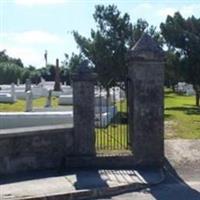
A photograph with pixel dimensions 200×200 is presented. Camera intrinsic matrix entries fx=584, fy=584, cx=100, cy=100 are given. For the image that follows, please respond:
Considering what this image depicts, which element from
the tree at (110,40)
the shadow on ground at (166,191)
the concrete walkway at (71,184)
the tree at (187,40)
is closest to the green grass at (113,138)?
the concrete walkway at (71,184)

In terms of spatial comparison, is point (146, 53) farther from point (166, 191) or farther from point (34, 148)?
point (166, 191)

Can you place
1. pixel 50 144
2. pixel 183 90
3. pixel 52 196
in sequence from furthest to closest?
pixel 183 90 → pixel 50 144 → pixel 52 196

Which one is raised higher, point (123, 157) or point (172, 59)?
point (172, 59)

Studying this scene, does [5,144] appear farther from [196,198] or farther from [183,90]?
[183,90]

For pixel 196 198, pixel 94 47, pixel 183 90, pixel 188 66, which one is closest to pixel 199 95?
pixel 188 66

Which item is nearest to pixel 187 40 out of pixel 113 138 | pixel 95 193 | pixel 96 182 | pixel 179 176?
pixel 113 138

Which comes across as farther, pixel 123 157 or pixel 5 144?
pixel 123 157

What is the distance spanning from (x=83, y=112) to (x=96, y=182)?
2.24 meters

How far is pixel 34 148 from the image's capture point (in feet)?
39.4

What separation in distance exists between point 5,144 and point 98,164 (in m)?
2.04

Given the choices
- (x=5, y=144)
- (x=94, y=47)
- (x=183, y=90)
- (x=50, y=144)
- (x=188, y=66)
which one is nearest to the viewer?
(x=5, y=144)

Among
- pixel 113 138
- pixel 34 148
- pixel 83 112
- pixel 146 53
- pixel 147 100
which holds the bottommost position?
pixel 113 138

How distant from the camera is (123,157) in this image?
12.4 m

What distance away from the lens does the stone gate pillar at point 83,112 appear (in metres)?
12.6
